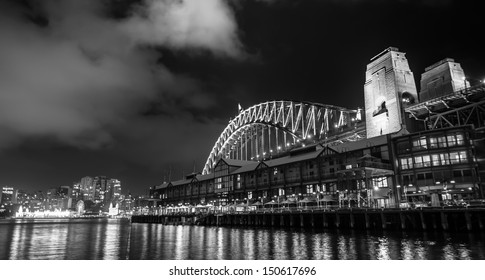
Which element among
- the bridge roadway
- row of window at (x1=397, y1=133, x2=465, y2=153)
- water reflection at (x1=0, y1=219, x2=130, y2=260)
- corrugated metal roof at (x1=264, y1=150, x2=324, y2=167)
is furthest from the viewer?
corrugated metal roof at (x1=264, y1=150, x2=324, y2=167)

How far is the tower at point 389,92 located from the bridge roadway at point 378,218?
28.0 meters

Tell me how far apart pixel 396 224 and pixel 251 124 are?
95.7 metres

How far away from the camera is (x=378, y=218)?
51.2 m

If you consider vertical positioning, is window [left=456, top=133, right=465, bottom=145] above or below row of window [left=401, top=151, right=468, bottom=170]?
above

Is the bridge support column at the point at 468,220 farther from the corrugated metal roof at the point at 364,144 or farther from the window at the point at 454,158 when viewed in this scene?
the corrugated metal roof at the point at 364,144

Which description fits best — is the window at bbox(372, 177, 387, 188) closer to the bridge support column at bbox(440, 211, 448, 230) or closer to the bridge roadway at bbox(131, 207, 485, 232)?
the bridge roadway at bbox(131, 207, 485, 232)

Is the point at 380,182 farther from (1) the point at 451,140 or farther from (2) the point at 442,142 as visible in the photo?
(1) the point at 451,140

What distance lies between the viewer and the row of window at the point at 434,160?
183 feet

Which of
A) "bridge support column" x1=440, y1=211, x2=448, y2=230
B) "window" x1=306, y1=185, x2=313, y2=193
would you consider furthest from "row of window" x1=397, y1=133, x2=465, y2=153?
"window" x1=306, y1=185, x2=313, y2=193

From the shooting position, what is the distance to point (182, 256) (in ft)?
101

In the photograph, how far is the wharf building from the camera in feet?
186

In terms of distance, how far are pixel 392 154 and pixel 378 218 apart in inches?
648

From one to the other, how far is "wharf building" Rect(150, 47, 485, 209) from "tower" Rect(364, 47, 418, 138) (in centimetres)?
22

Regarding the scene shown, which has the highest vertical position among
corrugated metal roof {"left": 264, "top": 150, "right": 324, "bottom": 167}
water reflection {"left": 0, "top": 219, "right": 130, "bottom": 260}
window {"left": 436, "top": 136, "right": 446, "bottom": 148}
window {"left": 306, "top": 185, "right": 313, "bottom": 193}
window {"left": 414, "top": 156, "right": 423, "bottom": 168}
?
corrugated metal roof {"left": 264, "top": 150, "right": 324, "bottom": 167}
